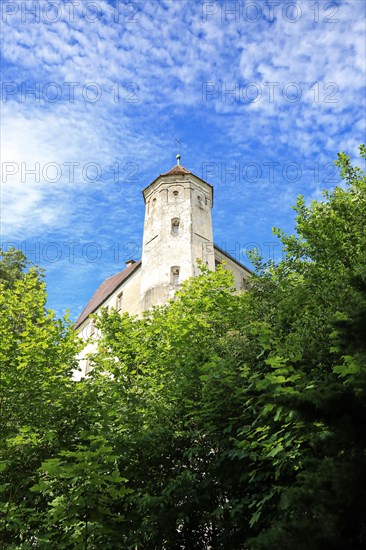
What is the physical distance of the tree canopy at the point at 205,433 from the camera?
421 cm

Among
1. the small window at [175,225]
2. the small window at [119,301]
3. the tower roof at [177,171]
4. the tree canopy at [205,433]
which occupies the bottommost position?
the tree canopy at [205,433]

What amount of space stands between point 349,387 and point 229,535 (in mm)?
3930

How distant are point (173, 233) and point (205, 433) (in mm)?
22079

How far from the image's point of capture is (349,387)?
4.42 m

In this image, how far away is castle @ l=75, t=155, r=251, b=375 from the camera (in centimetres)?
2805

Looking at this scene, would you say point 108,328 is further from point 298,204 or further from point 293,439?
point 293,439

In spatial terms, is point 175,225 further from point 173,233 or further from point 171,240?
point 171,240

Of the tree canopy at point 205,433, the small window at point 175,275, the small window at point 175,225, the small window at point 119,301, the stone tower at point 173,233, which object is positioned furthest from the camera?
the small window at point 119,301

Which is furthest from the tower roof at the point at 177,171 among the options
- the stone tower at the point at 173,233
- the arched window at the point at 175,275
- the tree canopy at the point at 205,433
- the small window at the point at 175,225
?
the tree canopy at the point at 205,433

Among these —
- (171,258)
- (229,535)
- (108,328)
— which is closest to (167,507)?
(229,535)

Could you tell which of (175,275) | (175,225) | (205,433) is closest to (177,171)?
(175,225)

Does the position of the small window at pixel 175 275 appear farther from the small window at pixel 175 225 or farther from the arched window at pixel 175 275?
the small window at pixel 175 225

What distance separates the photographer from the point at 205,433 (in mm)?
8453

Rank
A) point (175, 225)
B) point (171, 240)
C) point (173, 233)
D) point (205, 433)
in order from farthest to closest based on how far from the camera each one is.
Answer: point (175, 225) < point (173, 233) < point (171, 240) < point (205, 433)
